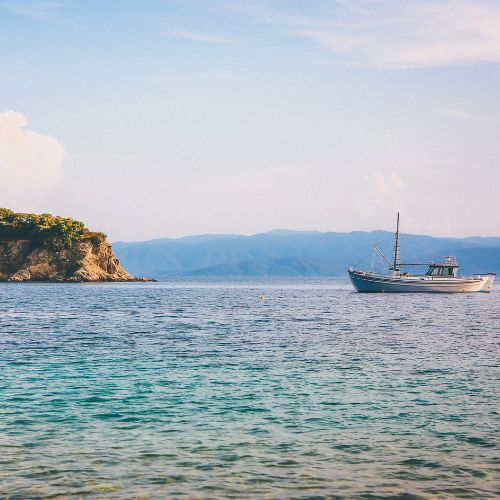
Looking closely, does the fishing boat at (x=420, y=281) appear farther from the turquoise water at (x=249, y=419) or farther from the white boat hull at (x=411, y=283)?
the turquoise water at (x=249, y=419)

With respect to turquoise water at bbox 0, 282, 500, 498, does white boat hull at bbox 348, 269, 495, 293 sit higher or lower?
higher

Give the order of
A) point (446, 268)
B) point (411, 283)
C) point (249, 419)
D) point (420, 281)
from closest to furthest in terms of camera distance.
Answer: point (249, 419) → point (420, 281) → point (411, 283) → point (446, 268)

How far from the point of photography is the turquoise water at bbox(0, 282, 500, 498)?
15383 millimetres

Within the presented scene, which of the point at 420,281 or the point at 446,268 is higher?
the point at 446,268

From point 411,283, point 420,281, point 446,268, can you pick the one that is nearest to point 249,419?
point 411,283

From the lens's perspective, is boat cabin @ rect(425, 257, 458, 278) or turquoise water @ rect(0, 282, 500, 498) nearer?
turquoise water @ rect(0, 282, 500, 498)

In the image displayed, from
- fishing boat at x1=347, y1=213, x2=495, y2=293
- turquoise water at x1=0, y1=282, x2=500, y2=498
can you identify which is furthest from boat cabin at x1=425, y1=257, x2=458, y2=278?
turquoise water at x1=0, y1=282, x2=500, y2=498

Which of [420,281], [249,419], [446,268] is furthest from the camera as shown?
[446,268]

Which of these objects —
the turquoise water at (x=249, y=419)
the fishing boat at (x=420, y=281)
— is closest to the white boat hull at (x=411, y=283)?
the fishing boat at (x=420, y=281)

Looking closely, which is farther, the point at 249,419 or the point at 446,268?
the point at 446,268

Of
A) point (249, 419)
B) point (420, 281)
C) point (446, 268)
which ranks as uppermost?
point (446, 268)

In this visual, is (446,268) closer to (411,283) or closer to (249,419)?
(411,283)

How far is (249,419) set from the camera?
21938 mm

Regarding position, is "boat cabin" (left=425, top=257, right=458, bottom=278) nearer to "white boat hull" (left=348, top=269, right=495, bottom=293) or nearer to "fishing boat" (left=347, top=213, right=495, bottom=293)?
"fishing boat" (left=347, top=213, right=495, bottom=293)
